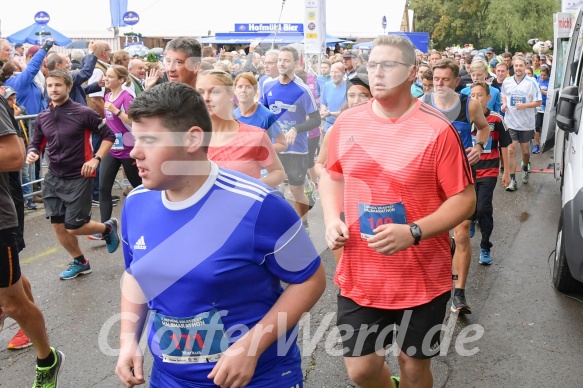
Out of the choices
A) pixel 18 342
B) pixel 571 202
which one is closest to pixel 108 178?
pixel 18 342

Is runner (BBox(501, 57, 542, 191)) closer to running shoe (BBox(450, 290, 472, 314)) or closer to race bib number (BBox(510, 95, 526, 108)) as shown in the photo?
race bib number (BBox(510, 95, 526, 108))

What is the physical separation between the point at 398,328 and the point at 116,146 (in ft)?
16.8

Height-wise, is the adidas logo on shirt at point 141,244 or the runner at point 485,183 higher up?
the adidas logo on shirt at point 141,244

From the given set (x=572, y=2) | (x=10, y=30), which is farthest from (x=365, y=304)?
(x=10, y=30)

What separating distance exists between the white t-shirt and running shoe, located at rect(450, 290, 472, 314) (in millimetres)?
7026

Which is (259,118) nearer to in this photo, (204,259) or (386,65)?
(386,65)

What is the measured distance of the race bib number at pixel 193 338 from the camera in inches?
95.8

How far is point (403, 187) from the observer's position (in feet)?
10.7

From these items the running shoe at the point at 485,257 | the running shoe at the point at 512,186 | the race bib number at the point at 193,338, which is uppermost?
the race bib number at the point at 193,338

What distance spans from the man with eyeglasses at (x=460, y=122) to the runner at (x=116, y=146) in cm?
343

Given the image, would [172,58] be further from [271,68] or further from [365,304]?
[271,68]

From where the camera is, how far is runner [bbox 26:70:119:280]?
6594 millimetres

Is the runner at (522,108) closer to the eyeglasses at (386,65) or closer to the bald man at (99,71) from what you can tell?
the bald man at (99,71)

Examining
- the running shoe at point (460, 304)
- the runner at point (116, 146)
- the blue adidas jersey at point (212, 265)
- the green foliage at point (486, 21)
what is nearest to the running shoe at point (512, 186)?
the running shoe at point (460, 304)
